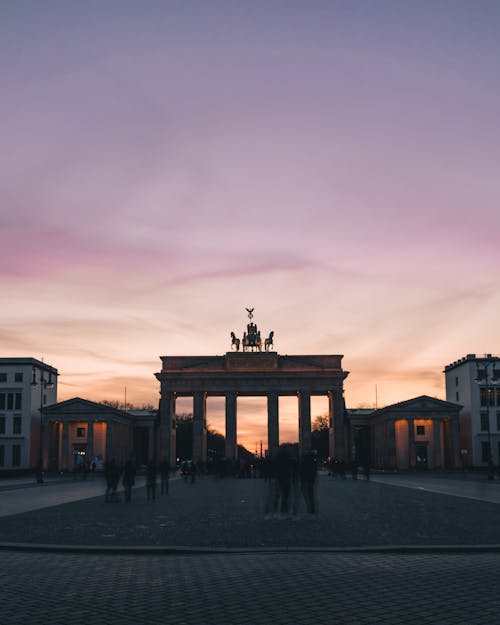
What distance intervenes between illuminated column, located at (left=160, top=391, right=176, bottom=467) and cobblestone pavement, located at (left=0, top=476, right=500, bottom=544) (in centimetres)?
7595

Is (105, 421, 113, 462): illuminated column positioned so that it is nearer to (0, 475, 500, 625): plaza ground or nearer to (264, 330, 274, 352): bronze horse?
(264, 330, 274, 352): bronze horse

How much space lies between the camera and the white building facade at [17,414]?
9794cm

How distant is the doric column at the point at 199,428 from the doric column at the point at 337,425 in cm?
1807

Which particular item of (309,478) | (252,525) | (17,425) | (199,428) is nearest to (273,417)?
(199,428)

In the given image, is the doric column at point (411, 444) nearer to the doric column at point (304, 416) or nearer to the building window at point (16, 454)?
the doric column at point (304, 416)

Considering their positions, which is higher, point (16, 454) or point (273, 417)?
point (273, 417)

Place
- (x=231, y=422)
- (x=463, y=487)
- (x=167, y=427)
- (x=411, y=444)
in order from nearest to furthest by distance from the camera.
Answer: (x=463, y=487) < (x=411, y=444) < (x=167, y=427) < (x=231, y=422)

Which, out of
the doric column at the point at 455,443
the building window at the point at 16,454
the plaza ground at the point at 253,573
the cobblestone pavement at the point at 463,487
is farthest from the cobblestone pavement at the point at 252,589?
the building window at the point at 16,454

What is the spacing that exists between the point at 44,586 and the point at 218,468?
5322 cm

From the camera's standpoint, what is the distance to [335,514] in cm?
2322

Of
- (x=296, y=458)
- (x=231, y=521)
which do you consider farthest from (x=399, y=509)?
(x=231, y=521)

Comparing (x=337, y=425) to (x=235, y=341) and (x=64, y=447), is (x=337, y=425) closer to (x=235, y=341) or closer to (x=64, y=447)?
(x=235, y=341)

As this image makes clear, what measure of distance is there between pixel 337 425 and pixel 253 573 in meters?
94.6

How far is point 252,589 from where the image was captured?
1006 cm
